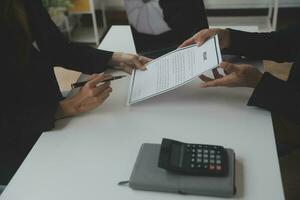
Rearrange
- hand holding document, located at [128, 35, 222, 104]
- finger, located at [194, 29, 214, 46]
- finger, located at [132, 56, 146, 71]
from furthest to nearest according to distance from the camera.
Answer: finger, located at [132, 56, 146, 71], finger, located at [194, 29, 214, 46], hand holding document, located at [128, 35, 222, 104]

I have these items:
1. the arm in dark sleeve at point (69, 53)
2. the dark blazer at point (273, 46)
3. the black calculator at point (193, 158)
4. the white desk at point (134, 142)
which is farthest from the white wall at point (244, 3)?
the black calculator at point (193, 158)

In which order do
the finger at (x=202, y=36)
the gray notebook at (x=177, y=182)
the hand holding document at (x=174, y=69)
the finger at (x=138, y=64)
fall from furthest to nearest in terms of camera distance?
the finger at (x=138, y=64) < the finger at (x=202, y=36) < the hand holding document at (x=174, y=69) < the gray notebook at (x=177, y=182)

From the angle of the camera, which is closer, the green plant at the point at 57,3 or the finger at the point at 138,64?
the finger at the point at 138,64

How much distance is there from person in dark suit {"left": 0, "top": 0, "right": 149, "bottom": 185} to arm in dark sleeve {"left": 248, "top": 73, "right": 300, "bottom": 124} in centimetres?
38

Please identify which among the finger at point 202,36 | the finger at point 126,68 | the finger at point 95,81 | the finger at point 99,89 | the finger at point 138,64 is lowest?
the finger at point 126,68

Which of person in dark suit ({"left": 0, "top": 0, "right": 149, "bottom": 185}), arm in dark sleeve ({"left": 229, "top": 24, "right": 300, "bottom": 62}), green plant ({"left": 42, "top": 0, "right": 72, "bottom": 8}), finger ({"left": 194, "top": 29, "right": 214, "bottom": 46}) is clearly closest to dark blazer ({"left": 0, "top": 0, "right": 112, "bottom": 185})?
person in dark suit ({"left": 0, "top": 0, "right": 149, "bottom": 185})

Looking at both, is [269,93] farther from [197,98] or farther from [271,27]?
[271,27]

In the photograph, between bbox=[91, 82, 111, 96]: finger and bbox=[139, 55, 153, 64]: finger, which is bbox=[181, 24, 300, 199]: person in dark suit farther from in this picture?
bbox=[91, 82, 111, 96]: finger

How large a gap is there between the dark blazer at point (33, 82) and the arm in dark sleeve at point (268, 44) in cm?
43

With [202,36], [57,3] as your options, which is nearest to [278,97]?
[202,36]

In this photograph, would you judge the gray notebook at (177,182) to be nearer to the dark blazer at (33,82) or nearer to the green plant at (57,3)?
the dark blazer at (33,82)

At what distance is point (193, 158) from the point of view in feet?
2.52

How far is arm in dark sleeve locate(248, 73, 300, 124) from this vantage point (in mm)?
949

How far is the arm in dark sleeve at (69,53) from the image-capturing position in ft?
4.03
